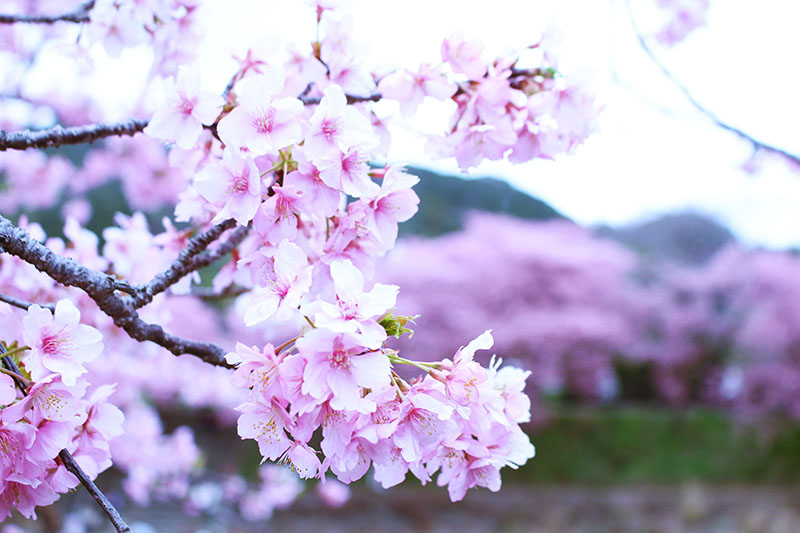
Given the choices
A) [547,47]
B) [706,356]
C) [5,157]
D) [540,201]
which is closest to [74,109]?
[5,157]

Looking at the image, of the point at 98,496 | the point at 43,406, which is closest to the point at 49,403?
the point at 43,406

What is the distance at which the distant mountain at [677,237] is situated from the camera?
8.86 metres

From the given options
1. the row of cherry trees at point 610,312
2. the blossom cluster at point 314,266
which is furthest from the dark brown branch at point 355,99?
the row of cherry trees at point 610,312

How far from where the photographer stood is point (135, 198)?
3.56 m

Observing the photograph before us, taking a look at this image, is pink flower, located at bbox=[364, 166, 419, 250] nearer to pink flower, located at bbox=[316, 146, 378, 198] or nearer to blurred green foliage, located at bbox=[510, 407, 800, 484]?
pink flower, located at bbox=[316, 146, 378, 198]

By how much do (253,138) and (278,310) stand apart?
8.0 inches

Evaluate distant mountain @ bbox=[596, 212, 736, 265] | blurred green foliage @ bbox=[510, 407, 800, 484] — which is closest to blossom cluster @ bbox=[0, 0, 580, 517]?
blurred green foliage @ bbox=[510, 407, 800, 484]

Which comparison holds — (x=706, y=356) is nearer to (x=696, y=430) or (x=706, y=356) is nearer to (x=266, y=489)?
(x=696, y=430)

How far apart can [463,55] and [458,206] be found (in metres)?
6.43

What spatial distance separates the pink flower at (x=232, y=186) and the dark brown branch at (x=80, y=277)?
0.55ft

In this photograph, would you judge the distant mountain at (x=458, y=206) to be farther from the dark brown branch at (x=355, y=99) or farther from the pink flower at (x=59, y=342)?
the pink flower at (x=59, y=342)

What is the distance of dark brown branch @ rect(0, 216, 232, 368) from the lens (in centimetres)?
70

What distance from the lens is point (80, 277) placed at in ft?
2.37

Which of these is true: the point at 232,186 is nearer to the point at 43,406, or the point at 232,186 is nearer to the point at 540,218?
the point at 43,406
